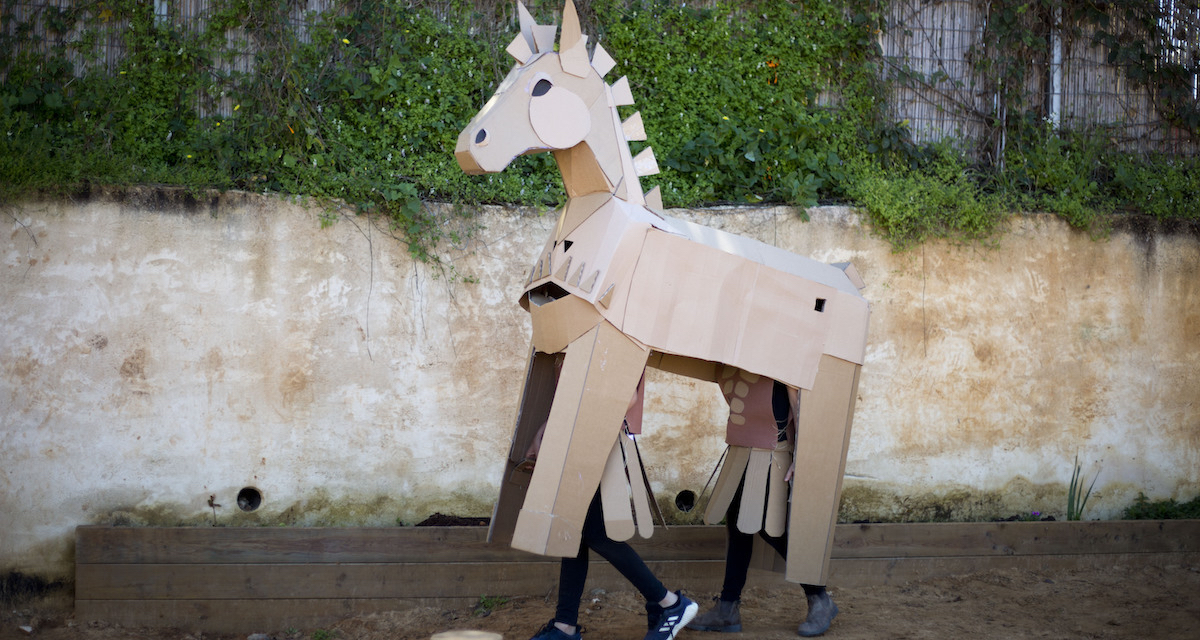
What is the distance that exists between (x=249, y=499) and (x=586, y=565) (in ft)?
6.99

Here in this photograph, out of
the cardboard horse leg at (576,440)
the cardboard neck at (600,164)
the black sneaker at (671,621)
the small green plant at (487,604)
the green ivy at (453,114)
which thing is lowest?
the small green plant at (487,604)

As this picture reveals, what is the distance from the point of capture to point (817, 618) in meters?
4.10

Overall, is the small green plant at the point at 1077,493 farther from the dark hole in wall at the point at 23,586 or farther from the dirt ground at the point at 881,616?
the dark hole in wall at the point at 23,586

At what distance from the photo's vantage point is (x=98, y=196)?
4625 mm

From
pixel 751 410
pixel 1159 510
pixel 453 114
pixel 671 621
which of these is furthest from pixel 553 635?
pixel 1159 510

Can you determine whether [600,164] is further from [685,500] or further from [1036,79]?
[1036,79]

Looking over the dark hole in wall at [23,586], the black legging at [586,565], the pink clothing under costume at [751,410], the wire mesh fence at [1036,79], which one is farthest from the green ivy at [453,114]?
the black legging at [586,565]

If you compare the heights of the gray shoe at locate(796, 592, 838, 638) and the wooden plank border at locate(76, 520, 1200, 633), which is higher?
the gray shoe at locate(796, 592, 838, 638)

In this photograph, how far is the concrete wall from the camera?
4586 millimetres

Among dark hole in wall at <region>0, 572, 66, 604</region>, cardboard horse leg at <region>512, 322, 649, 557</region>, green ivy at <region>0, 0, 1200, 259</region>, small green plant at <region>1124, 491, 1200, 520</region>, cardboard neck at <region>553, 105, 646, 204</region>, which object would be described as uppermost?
green ivy at <region>0, 0, 1200, 259</region>

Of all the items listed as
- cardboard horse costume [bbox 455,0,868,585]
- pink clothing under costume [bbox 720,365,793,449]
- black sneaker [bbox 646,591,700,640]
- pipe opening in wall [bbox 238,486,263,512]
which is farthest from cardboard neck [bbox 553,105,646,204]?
pipe opening in wall [bbox 238,486,263,512]

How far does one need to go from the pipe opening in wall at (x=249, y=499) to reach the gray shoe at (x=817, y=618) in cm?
282

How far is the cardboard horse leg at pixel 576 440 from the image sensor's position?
3359 mm

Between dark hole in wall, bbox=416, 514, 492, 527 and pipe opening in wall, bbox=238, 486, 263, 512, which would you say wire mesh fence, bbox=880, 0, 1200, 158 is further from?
pipe opening in wall, bbox=238, 486, 263, 512
